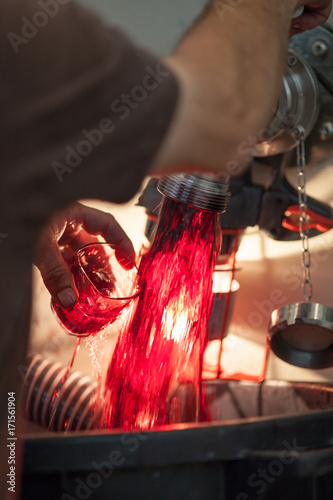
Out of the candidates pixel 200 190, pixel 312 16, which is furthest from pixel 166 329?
pixel 312 16

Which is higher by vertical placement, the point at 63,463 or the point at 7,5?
the point at 7,5

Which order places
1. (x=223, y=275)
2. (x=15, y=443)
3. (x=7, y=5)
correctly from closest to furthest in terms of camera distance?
(x=7, y=5) → (x=15, y=443) → (x=223, y=275)

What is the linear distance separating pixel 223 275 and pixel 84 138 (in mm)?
673

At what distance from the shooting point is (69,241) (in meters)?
0.89

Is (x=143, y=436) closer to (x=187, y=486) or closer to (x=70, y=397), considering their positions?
(x=187, y=486)

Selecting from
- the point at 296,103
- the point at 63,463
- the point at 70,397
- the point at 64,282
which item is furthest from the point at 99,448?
the point at 296,103

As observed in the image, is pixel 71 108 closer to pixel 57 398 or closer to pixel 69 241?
pixel 69 241

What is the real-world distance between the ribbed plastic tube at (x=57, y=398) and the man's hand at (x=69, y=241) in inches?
8.3

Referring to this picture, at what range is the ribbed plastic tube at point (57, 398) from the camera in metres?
0.86

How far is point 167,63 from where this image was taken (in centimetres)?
39

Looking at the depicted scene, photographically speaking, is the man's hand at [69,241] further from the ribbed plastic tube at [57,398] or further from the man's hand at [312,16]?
the man's hand at [312,16]

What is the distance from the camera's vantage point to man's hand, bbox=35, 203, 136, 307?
28.8 inches

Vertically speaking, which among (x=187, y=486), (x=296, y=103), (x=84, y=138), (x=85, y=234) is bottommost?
(x=187, y=486)

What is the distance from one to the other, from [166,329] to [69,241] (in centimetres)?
21
